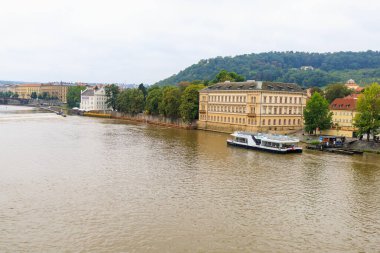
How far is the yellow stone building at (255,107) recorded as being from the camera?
76.8 m

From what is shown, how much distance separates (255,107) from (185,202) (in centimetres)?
4972

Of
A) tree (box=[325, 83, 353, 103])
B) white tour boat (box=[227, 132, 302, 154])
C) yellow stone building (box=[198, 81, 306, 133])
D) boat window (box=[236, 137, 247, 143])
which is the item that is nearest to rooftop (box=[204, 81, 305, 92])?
yellow stone building (box=[198, 81, 306, 133])

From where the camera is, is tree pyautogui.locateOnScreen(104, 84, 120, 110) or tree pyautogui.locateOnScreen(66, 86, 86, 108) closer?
tree pyautogui.locateOnScreen(104, 84, 120, 110)

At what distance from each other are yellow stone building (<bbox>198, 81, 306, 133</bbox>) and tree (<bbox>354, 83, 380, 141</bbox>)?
18.5 metres

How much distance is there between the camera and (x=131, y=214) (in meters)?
26.5

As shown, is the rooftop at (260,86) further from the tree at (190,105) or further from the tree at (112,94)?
the tree at (112,94)

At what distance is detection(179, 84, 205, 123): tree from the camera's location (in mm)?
92500

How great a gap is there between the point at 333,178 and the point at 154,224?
68.2 feet

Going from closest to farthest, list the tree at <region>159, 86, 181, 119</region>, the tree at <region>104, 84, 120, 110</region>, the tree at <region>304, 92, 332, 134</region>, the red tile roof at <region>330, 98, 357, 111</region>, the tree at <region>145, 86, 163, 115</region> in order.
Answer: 1. the tree at <region>304, 92, 332, 134</region>
2. the red tile roof at <region>330, 98, 357, 111</region>
3. the tree at <region>159, 86, 181, 119</region>
4. the tree at <region>145, 86, 163, 115</region>
5. the tree at <region>104, 84, 120, 110</region>

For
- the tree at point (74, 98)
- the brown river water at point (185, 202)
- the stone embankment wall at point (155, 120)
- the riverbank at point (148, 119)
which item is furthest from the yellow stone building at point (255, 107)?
the tree at point (74, 98)

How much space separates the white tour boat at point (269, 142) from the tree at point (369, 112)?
32.6ft

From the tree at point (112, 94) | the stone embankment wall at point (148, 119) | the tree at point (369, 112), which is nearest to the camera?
the tree at point (369, 112)

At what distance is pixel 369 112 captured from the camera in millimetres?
58656

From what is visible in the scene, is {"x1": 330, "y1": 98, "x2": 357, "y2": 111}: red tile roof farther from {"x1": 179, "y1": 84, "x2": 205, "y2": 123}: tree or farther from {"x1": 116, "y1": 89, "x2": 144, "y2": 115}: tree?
{"x1": 116, "y1": 89, "x2": 144, "y2": 115}: tree
